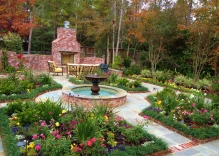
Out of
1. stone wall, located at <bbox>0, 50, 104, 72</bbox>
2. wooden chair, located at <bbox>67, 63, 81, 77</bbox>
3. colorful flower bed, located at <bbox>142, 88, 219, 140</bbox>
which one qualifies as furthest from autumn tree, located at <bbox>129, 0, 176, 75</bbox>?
colorful flower bed, located at <bbox>142, 88, 219, 140</bbox>

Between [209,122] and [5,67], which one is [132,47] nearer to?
[5,67]

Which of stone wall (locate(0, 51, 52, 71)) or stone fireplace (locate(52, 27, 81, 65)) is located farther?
stone fireplace (locate(52, 27, 81, 65))

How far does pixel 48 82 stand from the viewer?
8102mm

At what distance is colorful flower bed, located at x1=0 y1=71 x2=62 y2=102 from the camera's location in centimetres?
615

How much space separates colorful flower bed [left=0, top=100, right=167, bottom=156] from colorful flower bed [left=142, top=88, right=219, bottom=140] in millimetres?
987

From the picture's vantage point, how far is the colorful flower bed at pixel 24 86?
615cm

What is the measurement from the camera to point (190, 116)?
4562 millimetres

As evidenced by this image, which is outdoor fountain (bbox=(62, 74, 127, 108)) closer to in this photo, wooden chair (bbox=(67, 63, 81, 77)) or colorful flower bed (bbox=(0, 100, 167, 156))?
colorful flower bed (bbox=(0, 100, 167, 156))

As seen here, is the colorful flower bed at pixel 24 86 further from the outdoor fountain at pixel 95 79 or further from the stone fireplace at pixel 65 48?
the stone fireplace at pixel 65 48

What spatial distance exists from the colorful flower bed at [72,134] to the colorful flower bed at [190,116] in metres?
0.99

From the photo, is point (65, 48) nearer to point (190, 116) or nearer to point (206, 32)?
point (206, 32)

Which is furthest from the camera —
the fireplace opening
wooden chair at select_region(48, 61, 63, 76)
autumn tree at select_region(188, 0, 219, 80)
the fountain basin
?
the fireplace opening

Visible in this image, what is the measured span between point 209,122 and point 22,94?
5319mm

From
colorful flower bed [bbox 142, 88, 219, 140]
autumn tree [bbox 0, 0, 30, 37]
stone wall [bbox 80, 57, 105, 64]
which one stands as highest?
autumn tree [bbox 0, 0, 30, 37]
